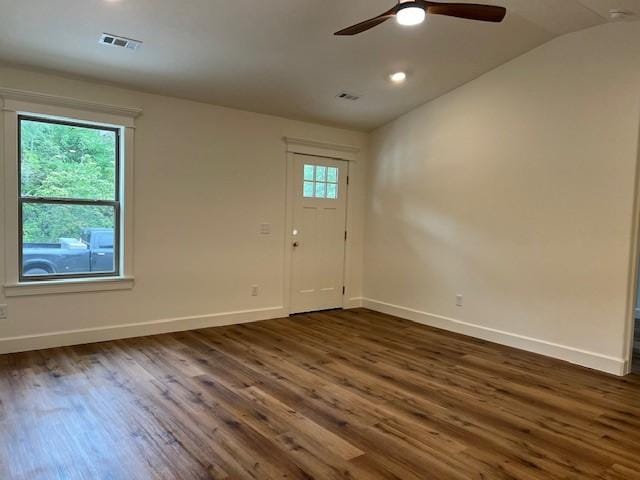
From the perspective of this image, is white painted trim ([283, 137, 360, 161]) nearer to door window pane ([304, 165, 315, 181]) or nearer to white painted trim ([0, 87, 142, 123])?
door window pane ([304, 165, 315, 181])

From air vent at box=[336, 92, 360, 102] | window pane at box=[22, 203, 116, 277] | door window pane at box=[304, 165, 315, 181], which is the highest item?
air vent at box=[336, 92, 360, 102]

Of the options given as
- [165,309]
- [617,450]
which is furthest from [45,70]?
[617,450]

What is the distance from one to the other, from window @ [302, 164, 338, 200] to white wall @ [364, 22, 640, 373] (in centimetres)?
83

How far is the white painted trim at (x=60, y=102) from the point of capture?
3.79 m

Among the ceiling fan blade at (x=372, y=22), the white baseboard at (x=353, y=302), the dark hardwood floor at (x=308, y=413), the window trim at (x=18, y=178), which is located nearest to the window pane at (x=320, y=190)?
the white baseboard at (x=353, y=302)

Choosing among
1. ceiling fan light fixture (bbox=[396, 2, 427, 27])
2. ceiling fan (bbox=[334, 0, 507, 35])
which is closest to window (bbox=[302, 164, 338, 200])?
ceiling fan (bbox=[334, 0, 507, 35])

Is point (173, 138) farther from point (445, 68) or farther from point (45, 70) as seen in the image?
point (445, 68)

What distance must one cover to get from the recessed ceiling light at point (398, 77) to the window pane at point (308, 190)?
1.70 metres

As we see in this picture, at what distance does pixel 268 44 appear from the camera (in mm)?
3789

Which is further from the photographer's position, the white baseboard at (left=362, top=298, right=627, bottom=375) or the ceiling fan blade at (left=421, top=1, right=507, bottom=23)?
the white baseboard at (left=362, top=298, right=627, bottom=375)

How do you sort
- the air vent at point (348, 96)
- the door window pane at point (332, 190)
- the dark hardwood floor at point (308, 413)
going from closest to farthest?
the dark hardwood floor at point (308, 413), the air vent at point (348, 96), the door window pane at point (332, 190)

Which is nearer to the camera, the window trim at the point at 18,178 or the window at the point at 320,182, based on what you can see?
the window trim at the point at 18,178

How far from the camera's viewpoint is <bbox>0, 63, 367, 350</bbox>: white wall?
4137mm

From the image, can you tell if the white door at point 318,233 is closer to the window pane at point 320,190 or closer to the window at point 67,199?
the window pane at point 320,190
